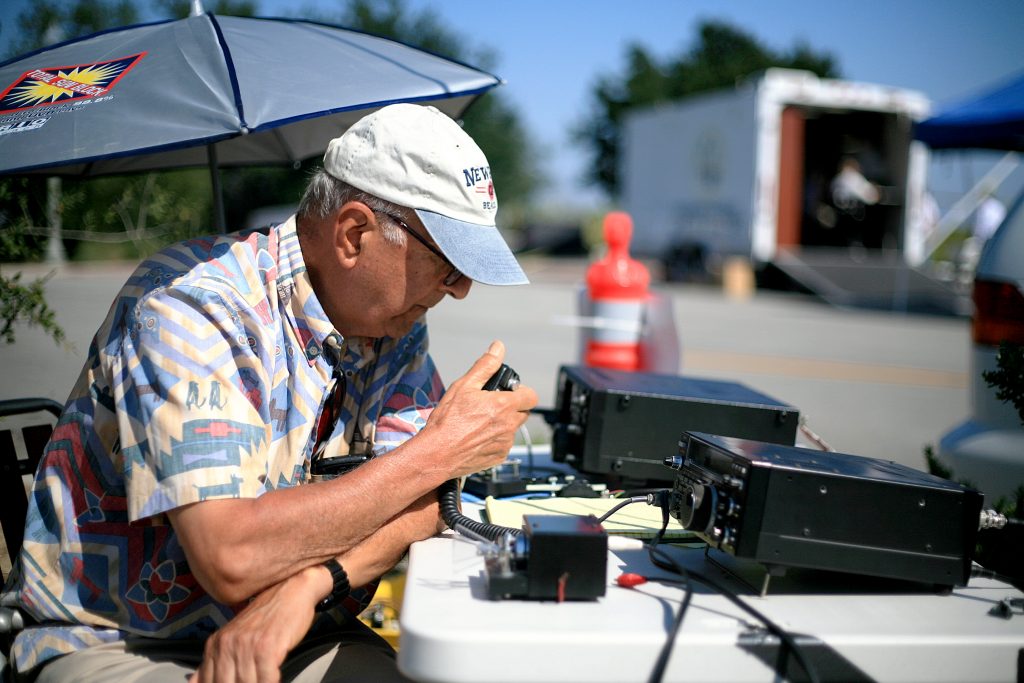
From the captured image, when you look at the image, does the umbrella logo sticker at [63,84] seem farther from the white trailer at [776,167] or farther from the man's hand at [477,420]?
the white trailer at [776,167]

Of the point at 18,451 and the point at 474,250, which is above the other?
the point at 474,250

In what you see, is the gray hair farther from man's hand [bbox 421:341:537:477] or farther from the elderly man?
man's hand [bbox 421:341:537:477]

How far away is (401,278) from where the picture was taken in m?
1.82

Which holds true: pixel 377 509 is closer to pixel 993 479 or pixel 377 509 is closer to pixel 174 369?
pixel 174 369

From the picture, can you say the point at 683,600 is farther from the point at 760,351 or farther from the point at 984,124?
the point at 760,351

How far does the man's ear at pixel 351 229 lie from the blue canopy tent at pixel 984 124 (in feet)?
23.0

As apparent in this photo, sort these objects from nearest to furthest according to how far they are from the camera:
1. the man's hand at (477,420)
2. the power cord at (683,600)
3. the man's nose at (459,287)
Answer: the power cord at (683,600), the man's hand at (477,420), the man's nose at (459,287)

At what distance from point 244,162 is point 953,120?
6902mm

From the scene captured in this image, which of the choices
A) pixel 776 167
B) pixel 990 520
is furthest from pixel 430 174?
pixel 776 167

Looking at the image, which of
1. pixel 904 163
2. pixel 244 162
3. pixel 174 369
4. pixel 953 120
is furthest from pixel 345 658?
A: pixel 904 163

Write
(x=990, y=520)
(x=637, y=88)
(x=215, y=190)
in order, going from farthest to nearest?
(x=637, y=88) → (x=215, y=190) → (x=990, y=520)

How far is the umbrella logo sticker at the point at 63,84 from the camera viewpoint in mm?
1922

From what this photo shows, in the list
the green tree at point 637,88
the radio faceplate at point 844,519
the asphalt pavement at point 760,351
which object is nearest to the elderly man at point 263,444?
the radio faceplate at point 844,519

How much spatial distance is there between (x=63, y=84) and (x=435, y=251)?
99 cm
